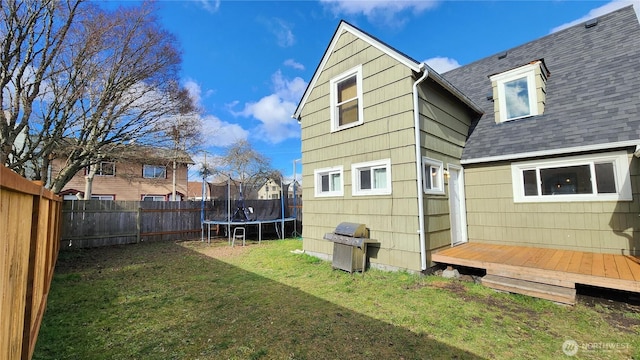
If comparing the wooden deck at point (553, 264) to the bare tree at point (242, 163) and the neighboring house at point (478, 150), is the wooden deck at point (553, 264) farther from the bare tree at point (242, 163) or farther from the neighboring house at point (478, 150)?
the bare tree at point (242, 163)

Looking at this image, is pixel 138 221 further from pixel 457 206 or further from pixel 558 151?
pixel 558 151

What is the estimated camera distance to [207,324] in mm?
3555

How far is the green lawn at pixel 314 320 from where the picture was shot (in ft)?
9.55

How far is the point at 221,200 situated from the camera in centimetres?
1246

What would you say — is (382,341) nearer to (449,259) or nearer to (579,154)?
(449,259)

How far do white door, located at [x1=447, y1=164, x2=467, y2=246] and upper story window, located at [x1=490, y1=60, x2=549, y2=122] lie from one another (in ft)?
6.12

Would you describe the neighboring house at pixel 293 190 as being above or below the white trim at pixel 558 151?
below

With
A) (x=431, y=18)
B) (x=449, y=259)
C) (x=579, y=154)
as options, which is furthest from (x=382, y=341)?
(x=431, y=18)

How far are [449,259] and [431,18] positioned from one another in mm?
10655

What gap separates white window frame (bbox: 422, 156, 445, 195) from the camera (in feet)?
17.9

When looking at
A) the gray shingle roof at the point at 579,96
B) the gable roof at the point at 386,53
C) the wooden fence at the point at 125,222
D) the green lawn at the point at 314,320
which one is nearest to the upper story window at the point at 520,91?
the gray shingle roof at the point at 579,96

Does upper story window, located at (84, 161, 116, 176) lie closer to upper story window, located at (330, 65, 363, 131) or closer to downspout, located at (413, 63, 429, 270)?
upper story window, located at (330, 65, 363, 131)

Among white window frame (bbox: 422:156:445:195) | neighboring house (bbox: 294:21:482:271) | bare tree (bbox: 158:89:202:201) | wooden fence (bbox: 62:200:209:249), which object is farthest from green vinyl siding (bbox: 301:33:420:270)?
wooden fence (bbox: 62:200:209:249)

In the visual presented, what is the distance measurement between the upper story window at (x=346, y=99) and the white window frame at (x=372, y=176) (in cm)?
104
